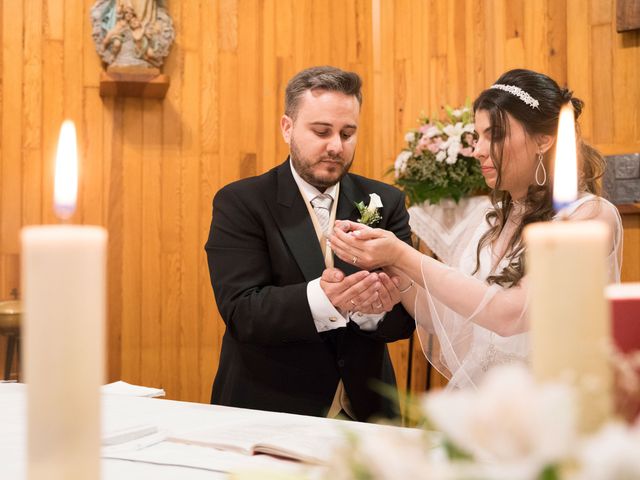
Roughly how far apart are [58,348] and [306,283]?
2.02m

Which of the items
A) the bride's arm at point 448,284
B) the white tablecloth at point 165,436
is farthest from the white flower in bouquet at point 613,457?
the bride's arm at point 448,284

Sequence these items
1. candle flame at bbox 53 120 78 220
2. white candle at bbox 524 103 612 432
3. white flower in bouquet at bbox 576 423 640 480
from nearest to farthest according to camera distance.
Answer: white flower in bouquet at bbox 576 423 640 480 → white candle at bbox 524 103 612 432 → candle flame at bbox 53 120 78 220

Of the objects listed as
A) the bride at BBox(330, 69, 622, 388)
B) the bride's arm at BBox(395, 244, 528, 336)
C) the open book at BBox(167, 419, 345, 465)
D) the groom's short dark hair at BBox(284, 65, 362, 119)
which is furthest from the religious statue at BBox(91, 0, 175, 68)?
the open book at BBox(167, 419, 345, 465)

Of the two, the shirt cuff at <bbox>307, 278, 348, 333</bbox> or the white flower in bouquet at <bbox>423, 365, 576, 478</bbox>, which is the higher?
Answer: the white flower in bouquet at <bbox>423, 365, 576, 478</bbox>

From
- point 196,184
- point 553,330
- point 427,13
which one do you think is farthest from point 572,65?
point 553,330

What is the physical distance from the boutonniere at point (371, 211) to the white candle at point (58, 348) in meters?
2.15

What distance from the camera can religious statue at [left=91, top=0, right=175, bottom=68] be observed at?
4.54 meters

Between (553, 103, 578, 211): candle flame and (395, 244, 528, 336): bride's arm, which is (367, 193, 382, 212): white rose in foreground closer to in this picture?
(395, 244, 528, 336): bride's arm

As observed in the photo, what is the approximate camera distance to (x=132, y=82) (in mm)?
4512

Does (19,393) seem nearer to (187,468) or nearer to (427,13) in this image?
(187,468)

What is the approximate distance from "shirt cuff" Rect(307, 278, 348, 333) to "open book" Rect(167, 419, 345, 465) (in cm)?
90

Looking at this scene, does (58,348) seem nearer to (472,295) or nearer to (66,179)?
(66,179)

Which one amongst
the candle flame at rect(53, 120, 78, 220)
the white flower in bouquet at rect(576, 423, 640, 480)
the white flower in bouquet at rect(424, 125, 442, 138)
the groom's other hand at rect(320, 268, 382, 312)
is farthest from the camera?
the white flower in bouquet at rect(424, 125, 442, 138)

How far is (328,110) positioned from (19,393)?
1.42 m
